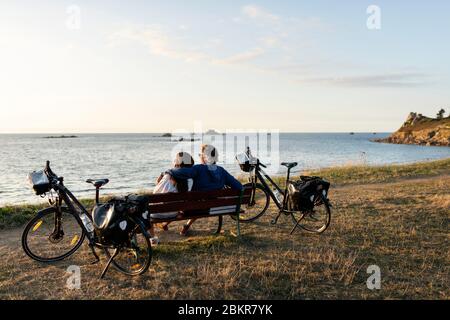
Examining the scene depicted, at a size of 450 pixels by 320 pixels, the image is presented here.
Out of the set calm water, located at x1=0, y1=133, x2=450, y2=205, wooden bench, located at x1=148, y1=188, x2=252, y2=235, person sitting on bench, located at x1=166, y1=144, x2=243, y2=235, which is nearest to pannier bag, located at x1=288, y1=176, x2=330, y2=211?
wooden bench, located at x1=148, y1=188, x2=252, y2=235

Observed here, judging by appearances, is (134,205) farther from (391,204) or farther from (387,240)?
(391,204)

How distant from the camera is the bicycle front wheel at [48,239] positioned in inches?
245

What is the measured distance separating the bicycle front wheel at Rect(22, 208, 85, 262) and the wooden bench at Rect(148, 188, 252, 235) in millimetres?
1322

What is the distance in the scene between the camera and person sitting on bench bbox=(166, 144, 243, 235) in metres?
7.26

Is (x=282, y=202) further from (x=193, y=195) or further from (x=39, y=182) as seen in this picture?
(x=39, y=182)

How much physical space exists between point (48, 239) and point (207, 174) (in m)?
3.08

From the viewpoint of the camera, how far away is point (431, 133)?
379 ft

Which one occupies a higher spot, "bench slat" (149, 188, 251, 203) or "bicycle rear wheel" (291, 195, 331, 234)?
"bench slat" (149, 188, 251, 203)

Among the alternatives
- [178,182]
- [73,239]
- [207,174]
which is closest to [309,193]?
[207,174]

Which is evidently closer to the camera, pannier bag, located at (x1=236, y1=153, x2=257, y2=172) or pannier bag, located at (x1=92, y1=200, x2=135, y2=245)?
pannier bag, located at (x1=92, y1=200, x2=135, y2=245)

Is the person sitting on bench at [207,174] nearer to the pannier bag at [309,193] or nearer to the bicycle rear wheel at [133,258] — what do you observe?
the pannier bag at [309,193]

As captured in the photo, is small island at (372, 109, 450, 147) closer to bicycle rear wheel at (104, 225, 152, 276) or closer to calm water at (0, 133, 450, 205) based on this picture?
calm water at (0, 133, 450, 205)
